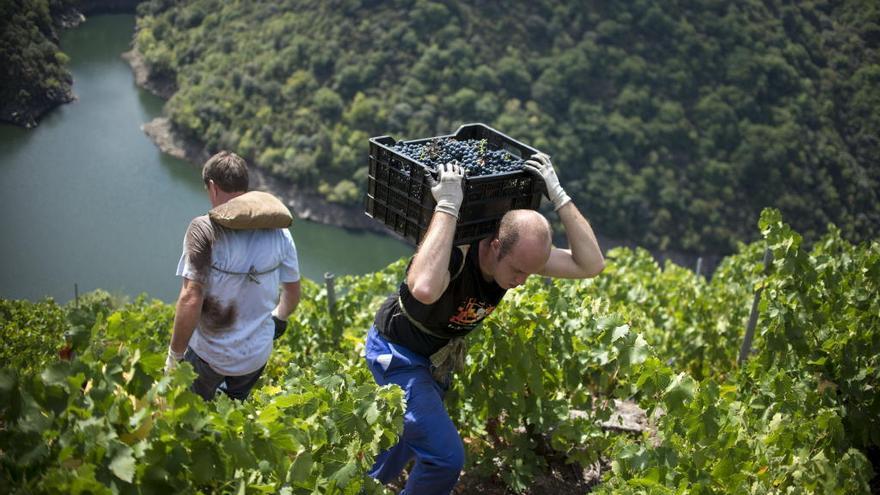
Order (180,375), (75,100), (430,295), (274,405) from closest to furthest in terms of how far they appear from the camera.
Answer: (180,375), (274,405), (430,295), (75,100)

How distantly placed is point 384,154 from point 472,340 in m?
1.06

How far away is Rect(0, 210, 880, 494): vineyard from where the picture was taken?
7.43ft

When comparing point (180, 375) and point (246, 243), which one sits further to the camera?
point (246, 243)

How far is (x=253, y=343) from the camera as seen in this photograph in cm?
384

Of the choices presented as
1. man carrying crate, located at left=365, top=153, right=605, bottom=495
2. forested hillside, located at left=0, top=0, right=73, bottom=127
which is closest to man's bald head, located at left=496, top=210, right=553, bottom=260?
man carrying crate, located at left=365, top=153, right=605, bottom=495

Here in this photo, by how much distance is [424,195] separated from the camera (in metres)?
3.56

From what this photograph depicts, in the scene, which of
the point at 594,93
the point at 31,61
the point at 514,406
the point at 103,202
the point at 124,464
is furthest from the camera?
the point at 594,93

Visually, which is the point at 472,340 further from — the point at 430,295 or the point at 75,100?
the point at 75,100

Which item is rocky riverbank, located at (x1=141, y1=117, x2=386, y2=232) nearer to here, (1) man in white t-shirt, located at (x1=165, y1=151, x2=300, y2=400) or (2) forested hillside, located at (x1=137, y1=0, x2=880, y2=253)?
(2) forested hillside, located at (x1=137, y1=0, x2=880, y2=253)

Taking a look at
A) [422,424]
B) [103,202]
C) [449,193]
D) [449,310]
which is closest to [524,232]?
[449,193]

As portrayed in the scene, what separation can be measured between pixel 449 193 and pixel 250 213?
881 mm

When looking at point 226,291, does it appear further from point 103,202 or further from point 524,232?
point 103,202

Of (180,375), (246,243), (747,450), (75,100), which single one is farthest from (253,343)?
(75,100)

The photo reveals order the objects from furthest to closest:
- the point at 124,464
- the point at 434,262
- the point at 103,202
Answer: the point at 103,202
the point at 434,262
the point at 124,464
